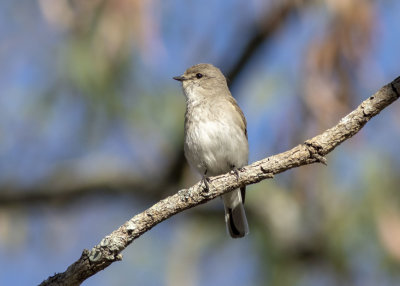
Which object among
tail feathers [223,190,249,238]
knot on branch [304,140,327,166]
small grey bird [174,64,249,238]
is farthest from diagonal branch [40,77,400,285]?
tail feathers [223,190,249,238]

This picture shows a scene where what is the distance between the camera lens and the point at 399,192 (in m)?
5.55

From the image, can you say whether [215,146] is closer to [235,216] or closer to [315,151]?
[235,216]

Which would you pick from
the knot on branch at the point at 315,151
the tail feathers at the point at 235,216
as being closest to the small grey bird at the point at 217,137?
the tail feathers at the point at 235,216

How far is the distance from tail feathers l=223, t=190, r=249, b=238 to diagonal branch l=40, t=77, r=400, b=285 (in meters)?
1.98

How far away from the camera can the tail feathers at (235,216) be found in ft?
16.8

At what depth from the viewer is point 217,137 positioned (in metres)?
4.75

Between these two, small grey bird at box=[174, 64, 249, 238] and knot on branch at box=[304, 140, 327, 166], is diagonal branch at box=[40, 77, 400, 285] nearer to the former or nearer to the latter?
knot on branch at box=[304, 140, 327, 166]

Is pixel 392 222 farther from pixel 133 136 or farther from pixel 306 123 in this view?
pixel 133 136

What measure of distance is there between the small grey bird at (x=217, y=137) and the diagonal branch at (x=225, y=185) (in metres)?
1.47

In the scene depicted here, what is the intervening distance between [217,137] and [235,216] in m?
0.79

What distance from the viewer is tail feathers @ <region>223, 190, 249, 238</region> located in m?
5.13

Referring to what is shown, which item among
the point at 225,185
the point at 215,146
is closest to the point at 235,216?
the point at 215,146

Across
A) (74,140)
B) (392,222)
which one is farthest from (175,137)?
(392,222)

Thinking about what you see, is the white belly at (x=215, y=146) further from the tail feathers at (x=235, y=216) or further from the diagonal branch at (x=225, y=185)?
the diagonal branch at (x=225, y=185)
